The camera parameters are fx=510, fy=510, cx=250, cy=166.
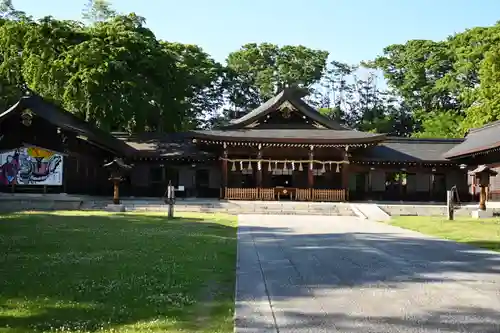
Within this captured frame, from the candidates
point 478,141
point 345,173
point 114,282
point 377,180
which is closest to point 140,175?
point 345,173

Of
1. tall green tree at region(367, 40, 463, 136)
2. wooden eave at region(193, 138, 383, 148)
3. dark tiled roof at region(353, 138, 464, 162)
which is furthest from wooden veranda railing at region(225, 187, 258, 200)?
tall green tree at region(367, 40, 463, 136)

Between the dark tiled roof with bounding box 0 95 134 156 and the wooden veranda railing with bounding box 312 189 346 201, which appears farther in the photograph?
the wooden veranda railing with bounding box 312 189 346 201

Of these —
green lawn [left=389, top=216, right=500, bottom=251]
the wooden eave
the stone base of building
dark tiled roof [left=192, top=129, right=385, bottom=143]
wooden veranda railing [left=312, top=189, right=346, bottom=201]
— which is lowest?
green lawn [left=389, top=216, right=500, bottom=251]

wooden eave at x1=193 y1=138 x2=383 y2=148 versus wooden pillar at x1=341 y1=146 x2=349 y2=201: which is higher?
wooden eave at x1=193 y1=138 x2=383 y2=148

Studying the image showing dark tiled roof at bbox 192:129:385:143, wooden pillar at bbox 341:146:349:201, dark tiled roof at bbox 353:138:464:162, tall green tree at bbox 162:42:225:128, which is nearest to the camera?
dark tiled roof at bbox 192:129:385:143

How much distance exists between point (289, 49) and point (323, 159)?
35.1m

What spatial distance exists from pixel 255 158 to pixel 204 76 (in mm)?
23779

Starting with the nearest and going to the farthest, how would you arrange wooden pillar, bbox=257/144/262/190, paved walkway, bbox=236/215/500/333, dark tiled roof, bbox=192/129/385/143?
1. paved walkway, bbox=236/215/500/333
2. dark tiled roof, bbox=192/129/385/143
3. wooden pillar, bbox=257/144/262/190

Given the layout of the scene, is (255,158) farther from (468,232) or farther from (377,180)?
(468,232)

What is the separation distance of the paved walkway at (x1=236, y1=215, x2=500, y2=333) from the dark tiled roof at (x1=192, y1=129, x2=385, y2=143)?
1689 cm

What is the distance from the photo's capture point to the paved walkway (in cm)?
514

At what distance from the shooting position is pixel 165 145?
33062 millimetres

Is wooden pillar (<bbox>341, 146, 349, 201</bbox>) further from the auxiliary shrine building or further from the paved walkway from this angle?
the paved walkway

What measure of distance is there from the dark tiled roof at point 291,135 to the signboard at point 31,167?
7627mm
